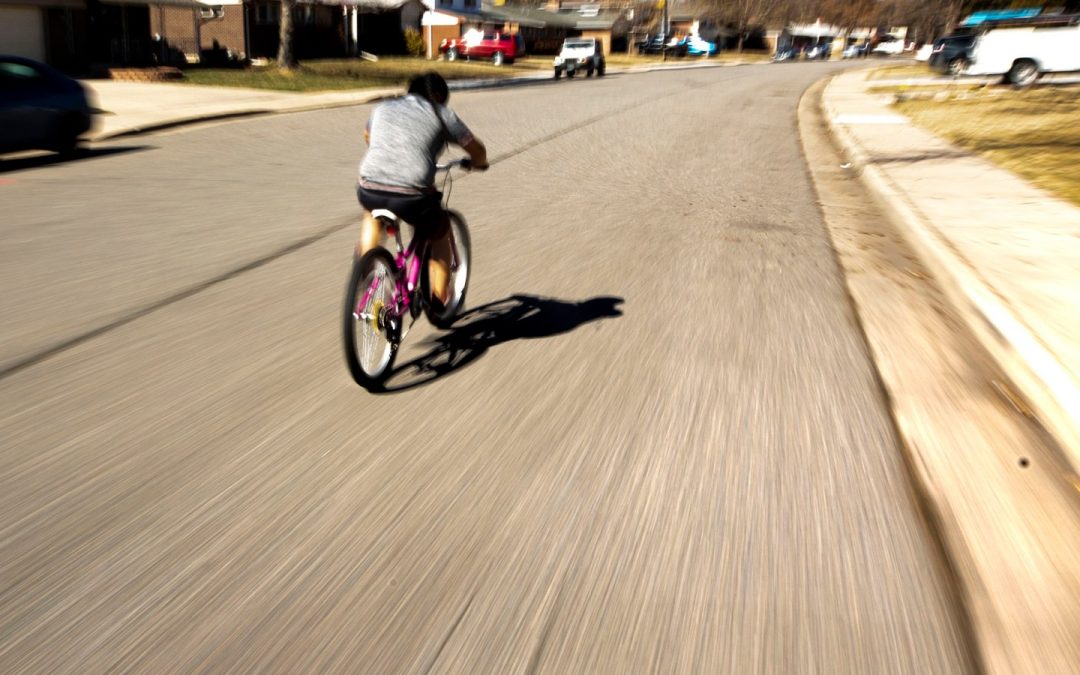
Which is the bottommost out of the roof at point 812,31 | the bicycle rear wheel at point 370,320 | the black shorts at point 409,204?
the bicycle rear wheel at point 370,320

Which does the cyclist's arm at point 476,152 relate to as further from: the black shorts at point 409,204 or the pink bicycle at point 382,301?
the black shorts at point 409,204

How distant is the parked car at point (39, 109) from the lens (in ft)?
44.5

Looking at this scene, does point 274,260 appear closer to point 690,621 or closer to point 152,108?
point 690,621

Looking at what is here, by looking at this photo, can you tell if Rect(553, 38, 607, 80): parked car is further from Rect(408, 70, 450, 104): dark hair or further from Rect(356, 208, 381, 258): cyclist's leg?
Rect(356, 208, 381, 258): cyclist's leg

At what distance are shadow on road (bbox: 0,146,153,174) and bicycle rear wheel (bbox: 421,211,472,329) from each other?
9.40 metres

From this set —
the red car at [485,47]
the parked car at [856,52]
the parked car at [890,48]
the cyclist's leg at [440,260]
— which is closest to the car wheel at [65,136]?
the cyclist's leg at [440,260]

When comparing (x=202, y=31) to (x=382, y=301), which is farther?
(x=202, y=31)

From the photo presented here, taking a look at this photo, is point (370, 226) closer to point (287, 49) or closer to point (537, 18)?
point (287, 49)

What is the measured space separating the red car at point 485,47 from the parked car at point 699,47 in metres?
40.6

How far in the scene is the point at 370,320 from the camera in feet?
16.5

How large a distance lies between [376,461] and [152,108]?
798 inches

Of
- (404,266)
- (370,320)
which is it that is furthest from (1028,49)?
(370,320)

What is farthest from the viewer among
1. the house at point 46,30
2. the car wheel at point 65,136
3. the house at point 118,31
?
the house at point 118,31

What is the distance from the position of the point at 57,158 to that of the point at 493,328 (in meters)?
10.9
